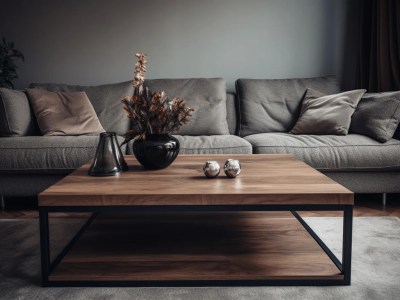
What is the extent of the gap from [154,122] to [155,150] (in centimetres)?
13

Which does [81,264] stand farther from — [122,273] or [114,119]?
[114,119]

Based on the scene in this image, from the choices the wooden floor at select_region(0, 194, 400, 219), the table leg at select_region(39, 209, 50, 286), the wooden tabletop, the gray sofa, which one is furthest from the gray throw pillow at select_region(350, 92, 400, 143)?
the table leg at select_region(39, 209, 50, 286)

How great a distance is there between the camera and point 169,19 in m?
3.93

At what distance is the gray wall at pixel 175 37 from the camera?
390 cm

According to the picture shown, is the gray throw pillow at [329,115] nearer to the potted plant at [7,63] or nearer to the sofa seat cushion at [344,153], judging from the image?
the sofa seat cushion at [344,153]

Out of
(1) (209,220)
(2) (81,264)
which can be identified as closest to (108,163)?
(2) (81,264)

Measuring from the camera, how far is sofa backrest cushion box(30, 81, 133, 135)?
3.46m

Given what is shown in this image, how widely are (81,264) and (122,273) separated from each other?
200 mm

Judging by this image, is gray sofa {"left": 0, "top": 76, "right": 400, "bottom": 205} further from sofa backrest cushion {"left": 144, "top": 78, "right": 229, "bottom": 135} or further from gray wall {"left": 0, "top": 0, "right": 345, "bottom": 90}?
gray wall {"left": 0, "top": 0, "right": 345, "bottom": 90}

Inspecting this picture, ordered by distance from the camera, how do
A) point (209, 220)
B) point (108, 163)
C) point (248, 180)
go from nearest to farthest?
point (248, 180), point (108, 163), point (209, 220)

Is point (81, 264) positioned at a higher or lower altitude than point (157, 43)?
lower

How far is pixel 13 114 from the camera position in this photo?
10.2 feet

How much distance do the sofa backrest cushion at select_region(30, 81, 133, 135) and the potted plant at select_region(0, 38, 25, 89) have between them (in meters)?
0.29

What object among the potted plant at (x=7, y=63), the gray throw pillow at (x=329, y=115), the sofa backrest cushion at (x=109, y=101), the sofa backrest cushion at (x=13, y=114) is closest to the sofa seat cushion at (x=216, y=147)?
the gray throw pillow at (x=329, y=115)
